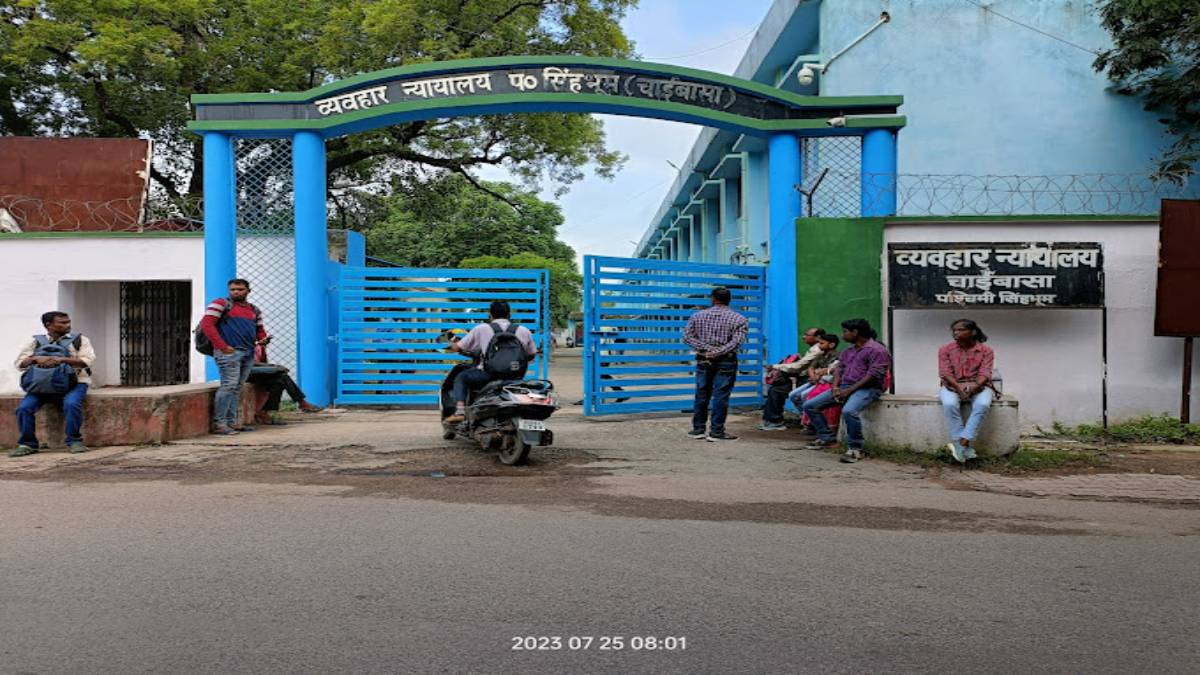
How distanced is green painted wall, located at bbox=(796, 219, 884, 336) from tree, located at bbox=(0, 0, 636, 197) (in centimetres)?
980

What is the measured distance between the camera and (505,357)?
7.73 m

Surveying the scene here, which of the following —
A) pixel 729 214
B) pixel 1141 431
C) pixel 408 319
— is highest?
pixel 729 214

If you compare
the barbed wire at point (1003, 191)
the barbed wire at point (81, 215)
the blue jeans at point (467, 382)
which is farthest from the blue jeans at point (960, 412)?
the barbed wire at point (81, 215)

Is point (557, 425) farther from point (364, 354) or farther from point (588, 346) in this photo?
point (364, 354)

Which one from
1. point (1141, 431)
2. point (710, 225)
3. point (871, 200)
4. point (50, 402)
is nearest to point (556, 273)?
point (710, 225)

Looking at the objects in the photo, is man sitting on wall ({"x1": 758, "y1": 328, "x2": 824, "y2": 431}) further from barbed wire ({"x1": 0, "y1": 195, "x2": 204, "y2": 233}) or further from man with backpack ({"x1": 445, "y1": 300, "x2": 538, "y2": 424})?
barbed wire ({"x1": 0, "y1": 195, "x2": 204, "y2": 233})

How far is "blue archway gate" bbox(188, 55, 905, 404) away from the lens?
11422mm

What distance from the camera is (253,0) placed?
59.1 ft

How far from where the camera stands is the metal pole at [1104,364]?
9.81 meters

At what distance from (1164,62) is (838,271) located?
8.85m

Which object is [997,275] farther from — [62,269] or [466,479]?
[62,269]

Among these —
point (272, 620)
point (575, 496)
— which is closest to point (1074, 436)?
point (575, 496)

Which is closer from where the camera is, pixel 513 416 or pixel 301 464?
pixel 513 416

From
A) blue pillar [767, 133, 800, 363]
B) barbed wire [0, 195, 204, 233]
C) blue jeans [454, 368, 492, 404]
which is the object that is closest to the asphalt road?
blue jeans [454, 368, 492, 404]
